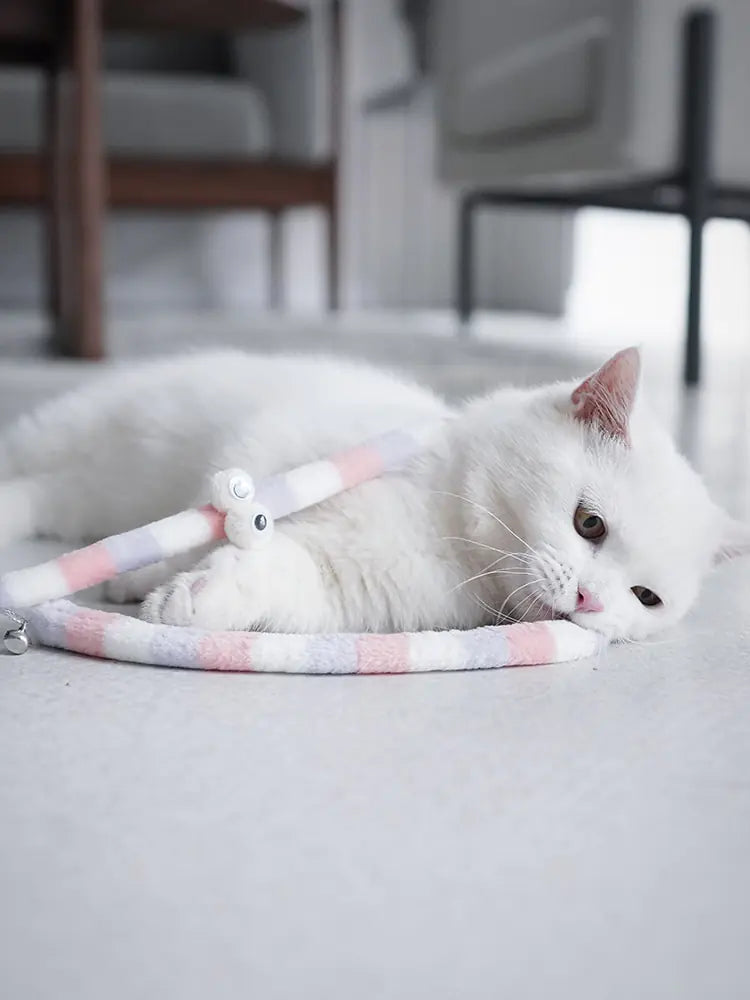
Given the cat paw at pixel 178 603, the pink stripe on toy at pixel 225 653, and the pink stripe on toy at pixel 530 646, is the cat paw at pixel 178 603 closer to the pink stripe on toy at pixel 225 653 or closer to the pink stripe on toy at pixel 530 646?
the pink stripe on toy at pixel 225 653

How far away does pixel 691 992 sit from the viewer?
0.52 meters

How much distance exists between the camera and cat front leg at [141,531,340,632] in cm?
92

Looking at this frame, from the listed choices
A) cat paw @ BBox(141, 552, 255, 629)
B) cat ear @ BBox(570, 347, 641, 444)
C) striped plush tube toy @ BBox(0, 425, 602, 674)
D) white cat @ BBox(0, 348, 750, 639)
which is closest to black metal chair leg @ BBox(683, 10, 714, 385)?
white cat @ BBox(0, 348, 750, 639)

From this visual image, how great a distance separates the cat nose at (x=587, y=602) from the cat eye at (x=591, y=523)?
0.17 feet

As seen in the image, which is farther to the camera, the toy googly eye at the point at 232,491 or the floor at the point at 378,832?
the toy googly eye at the point at 232,491

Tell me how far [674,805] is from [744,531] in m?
0.45

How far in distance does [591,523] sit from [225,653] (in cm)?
33

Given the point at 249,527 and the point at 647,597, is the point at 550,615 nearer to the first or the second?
the point at 647,597

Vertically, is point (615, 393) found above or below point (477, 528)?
above

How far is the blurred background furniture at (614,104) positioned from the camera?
2.83m

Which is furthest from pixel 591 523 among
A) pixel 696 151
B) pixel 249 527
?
pixel 696 151

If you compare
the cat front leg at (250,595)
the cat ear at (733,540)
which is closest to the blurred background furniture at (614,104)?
the cat ear at (733,540)

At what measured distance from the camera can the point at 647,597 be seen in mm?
1014

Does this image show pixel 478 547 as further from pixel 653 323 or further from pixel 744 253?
pixel 653 323
